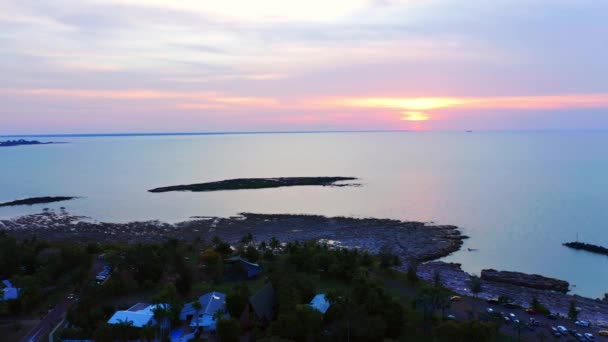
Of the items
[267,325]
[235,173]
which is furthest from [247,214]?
[235,173]

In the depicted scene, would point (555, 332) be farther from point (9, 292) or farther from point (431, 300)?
point (9, 292)

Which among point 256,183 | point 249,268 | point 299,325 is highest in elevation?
point 299,325

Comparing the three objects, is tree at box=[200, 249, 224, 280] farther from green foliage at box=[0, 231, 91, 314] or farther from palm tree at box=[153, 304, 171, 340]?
palm tree at box=[153, 304, 171, 340]

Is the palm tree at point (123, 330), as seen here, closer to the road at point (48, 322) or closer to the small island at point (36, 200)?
the road at point (48, 322)

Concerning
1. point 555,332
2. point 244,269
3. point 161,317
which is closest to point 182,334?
point 161,317

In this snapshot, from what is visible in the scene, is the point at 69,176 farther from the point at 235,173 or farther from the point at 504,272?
the point at 504,272

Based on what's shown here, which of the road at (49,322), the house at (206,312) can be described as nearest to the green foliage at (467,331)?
the house at (206,312)
